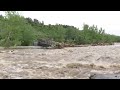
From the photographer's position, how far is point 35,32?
4662 centimetres

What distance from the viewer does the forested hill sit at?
31.7 meters

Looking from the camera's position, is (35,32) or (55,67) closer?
(55,67)

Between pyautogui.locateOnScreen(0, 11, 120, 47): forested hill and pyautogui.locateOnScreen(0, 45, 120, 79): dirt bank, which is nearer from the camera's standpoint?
pyautogui.locateOnScreen(0, 45, 120, 79): dirt bank

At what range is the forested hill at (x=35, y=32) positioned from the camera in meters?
31.7

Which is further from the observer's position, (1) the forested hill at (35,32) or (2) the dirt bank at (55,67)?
(1) the forested hill at (35,32)
